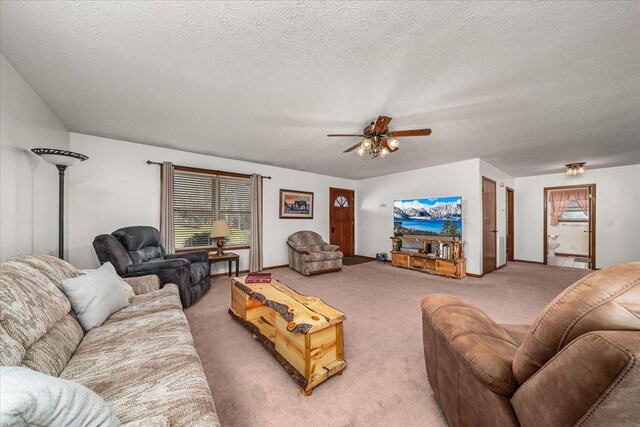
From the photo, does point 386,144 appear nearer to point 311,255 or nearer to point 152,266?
point 311,255

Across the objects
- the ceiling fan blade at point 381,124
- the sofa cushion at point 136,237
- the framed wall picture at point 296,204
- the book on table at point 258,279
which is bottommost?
the book on table at point 258,279

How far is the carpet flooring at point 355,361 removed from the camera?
140cm

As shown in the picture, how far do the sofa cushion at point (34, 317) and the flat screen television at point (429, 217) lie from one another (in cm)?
535

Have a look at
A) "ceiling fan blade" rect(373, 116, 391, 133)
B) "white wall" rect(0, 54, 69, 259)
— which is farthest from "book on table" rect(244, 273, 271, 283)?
"ceiling fan blade" rect(373, 116, 391, 133)

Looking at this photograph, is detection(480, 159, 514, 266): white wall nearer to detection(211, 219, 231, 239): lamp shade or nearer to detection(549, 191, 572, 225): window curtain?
detection(549, 191, 572, 225): window curtain

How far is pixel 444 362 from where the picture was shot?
3.98 feet

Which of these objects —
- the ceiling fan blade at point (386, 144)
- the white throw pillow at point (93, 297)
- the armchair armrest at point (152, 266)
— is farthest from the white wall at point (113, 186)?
the ceiling fan blade at point (386, 144)

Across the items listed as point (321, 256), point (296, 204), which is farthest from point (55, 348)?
point (296, 204)

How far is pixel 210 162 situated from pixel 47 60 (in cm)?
272

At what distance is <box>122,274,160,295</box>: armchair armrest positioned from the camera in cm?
227

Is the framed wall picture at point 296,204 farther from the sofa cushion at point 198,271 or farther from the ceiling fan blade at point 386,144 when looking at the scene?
the ceiling fan blade at point 386,144

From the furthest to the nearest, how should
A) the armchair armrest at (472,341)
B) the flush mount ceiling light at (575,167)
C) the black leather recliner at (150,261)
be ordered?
the flush mount ceiling light at (575,167) → the black leather recliner at (150,261) → the armchair armrest at (472,341)

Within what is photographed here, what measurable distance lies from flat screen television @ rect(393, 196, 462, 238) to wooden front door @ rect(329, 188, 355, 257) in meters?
1.50

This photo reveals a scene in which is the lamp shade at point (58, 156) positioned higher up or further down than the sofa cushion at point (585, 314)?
higher up
